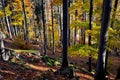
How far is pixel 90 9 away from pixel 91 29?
1.50m

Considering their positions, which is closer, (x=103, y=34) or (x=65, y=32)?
(x=103, y=34)

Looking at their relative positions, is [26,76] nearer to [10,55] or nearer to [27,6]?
[10,55]

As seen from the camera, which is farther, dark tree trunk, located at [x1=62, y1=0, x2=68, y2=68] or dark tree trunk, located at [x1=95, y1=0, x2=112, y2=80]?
dark tree trunk, located at [x1=62, y1=0, x2=68, y2=68]

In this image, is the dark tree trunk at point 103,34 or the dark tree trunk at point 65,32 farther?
the dark tree trunk at point 65,32

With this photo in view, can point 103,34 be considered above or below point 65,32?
above

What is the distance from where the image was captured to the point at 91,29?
14336 mm

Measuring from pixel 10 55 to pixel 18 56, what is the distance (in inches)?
41.1

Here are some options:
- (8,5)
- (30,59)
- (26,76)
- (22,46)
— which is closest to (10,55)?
(30,59)

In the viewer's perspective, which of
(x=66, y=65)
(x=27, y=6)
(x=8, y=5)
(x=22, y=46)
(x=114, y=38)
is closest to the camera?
(x=66, y=65)

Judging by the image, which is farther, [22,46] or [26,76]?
[22,46]

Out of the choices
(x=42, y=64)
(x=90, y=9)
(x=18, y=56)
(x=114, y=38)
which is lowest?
(x=42, y=64)

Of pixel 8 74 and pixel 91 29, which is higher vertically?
pixel 91 29

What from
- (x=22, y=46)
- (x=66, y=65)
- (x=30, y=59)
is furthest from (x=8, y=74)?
(x=22, y=46)

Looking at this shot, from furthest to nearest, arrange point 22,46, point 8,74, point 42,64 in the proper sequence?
point 22,46, point 42,64, point 8,74
